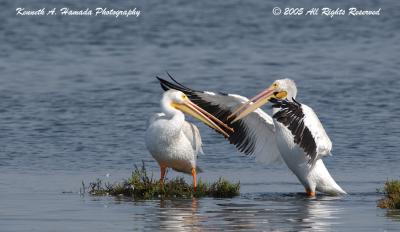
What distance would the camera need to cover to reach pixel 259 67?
22.8 meters

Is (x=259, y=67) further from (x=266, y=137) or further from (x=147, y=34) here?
(x=266, y=137)

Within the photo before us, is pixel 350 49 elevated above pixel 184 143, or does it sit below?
above

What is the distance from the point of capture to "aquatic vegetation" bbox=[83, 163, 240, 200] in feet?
37.0

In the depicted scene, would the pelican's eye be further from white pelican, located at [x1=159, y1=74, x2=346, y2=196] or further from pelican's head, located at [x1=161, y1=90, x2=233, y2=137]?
pelican's head, located at [x1=161, y1=90, x2=233, y2=137]

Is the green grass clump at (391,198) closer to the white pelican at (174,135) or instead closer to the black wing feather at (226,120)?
the white pelican at (174,135)

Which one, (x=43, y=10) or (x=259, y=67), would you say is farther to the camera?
(x=43, y=10)

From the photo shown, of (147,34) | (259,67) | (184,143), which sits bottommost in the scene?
(184,143)

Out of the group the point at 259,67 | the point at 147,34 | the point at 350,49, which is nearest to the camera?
the point at 259,67

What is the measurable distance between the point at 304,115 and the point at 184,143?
1.26 meters

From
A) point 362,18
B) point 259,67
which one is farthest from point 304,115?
point 362,18

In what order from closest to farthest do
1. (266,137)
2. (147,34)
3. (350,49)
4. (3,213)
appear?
(3,213) < (266,137) < (350,49) < (147,34)

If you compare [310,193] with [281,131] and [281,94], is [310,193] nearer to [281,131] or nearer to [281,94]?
[281,131]

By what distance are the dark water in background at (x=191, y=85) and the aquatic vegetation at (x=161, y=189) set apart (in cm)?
20

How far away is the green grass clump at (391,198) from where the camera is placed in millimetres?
10156
